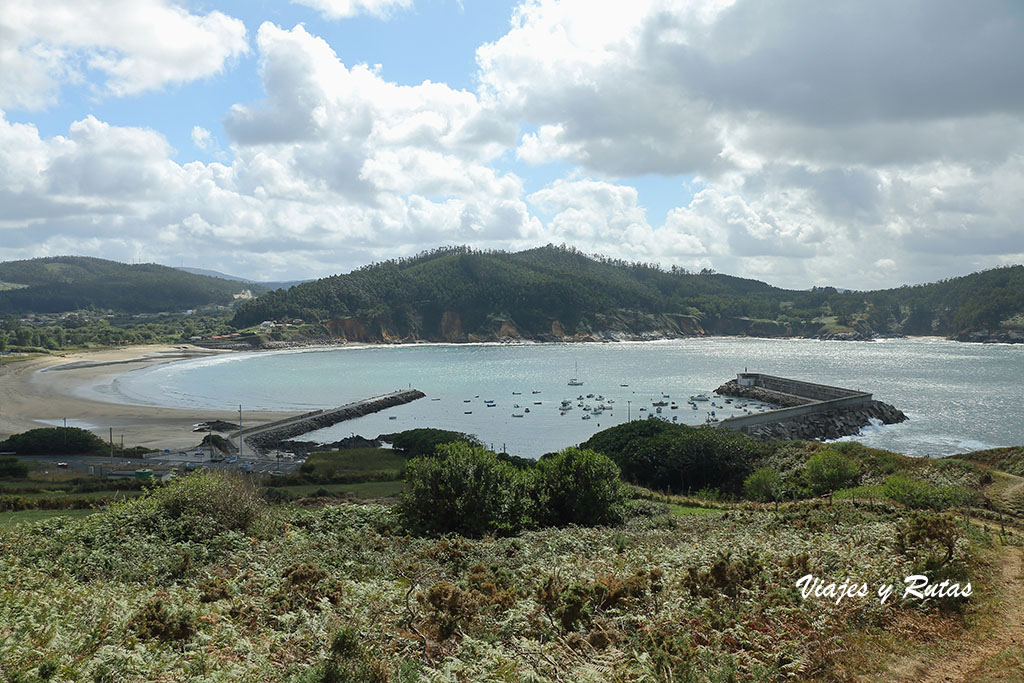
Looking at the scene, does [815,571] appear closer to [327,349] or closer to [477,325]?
[327,349]

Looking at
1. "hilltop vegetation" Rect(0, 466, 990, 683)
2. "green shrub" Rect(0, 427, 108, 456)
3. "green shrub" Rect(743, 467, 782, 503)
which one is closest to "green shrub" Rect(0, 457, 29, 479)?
"green shrub" Rect(0, 427, 108, 456)

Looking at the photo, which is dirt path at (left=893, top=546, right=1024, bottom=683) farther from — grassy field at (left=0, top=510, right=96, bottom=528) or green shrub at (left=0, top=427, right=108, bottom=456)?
green shrub at (left=0, top=427, right=108, bottom=456)

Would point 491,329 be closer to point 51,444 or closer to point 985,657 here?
point 51,444

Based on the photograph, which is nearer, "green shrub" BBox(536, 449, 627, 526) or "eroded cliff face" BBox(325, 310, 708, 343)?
"green shrub" BBox(536, 449, 627, 526)

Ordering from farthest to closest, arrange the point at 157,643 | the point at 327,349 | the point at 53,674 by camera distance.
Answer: the point at 327,349 → the point at 157,643 → the point at 53,674

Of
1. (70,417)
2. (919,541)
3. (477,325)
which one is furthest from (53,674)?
(477,325)

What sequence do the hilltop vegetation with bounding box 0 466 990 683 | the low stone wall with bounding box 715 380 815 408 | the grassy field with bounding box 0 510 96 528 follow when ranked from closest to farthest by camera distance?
the hilltop vegetation with bounding box 0 466 990 683
the grassy field with bounding box 0 510 96 528
the low stone wall with bounding box 715 380 815 408
